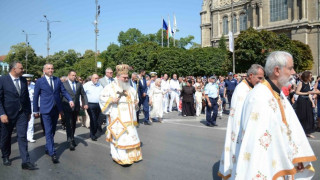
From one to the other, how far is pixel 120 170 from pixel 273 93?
3.76 metres

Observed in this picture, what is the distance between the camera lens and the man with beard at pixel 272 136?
2980 mm

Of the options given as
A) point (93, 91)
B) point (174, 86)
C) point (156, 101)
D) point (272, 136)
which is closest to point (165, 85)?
point (174, 86)

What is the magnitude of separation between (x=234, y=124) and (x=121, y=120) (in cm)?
276

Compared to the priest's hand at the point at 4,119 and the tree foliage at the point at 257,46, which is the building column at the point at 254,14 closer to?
the tree foliage at the point at 257,46

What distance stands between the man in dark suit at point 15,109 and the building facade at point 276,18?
4513 centimetres

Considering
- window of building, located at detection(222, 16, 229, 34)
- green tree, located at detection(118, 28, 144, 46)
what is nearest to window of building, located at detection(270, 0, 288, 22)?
window of building, located at detection(222, 16, 229, 34)

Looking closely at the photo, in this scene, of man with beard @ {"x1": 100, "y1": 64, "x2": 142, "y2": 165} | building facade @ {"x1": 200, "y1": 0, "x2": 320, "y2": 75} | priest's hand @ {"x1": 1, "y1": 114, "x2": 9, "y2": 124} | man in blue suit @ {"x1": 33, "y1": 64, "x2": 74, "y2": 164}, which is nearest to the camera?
priest's hand @ {"x1": 1, "y1": 114, "x2": 9, "y2": 124}

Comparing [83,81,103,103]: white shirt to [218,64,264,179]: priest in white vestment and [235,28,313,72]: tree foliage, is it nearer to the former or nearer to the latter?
[218,64,264,179]: priest in white vestment

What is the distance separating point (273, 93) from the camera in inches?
125

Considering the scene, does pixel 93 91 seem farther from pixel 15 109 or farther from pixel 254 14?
pixel 254 14

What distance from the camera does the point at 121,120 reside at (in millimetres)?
6371

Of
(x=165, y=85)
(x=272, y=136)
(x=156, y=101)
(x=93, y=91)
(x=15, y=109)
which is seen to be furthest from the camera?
(x=165, y=85)

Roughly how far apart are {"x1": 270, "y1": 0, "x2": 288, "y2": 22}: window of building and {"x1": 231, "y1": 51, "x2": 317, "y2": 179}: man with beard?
62550mm

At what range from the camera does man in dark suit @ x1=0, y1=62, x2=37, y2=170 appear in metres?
5.91
